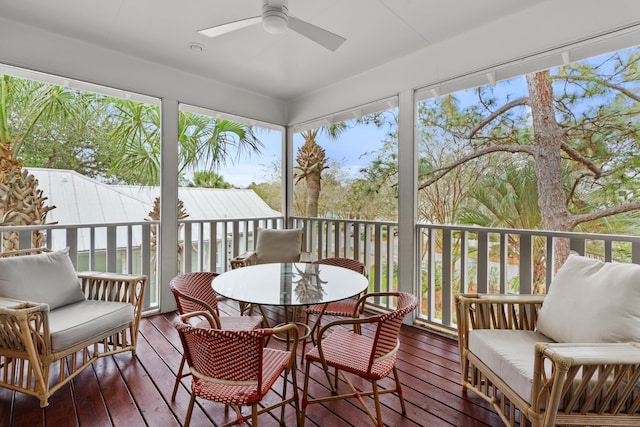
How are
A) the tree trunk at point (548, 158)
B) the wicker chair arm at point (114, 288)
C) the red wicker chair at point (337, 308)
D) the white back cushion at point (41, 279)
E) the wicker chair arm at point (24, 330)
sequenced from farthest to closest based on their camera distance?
1. the tree trunk at point (548, 158)
2. the wicker chair arm at point (114, 288)
3. the red wicker chair at point (337, 308)
4. the white back cushion at point (41, 279)
5. the wicker chair arm at point (24, 330)

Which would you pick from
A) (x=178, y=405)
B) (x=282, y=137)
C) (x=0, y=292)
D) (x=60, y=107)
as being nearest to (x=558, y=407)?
(x=178, y=405)

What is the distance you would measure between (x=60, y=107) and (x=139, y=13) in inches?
109

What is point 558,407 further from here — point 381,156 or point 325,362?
point 381,156

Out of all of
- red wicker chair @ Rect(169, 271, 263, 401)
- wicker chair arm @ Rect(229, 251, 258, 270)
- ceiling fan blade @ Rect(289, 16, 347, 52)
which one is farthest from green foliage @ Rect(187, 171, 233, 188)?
ceiling fan blade @ Rect(289, 16, 347, 52)

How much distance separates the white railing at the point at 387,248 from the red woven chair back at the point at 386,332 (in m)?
1.56

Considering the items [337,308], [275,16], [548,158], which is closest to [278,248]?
[337,308]

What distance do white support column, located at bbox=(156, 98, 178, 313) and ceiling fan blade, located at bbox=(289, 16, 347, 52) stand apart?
210 cm

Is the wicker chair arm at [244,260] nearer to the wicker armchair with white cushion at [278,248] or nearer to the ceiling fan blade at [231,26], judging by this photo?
the wicker armchair with white cushion at [278,248]

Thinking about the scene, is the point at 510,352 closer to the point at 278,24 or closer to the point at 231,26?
the point at 278,24

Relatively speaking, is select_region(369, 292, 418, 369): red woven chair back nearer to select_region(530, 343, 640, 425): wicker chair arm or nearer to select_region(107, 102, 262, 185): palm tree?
select_region(530, 343, 640, 425): wicker chair arm

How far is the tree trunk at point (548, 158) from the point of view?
3.89 metres

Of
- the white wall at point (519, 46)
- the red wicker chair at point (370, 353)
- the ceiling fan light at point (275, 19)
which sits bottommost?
the red wicker chair at point (370, 353)

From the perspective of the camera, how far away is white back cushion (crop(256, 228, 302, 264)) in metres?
3.69

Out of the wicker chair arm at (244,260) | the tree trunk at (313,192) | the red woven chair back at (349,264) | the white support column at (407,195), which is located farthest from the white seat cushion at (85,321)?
the tree trunk at (313,192)
